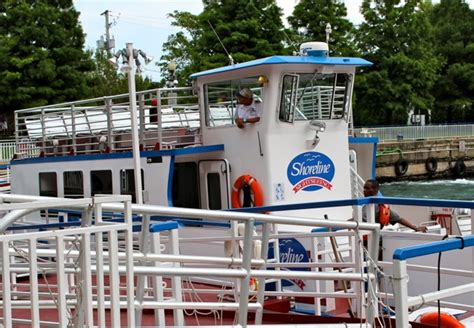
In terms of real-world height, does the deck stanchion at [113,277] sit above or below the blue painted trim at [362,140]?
below

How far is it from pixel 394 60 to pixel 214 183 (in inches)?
1515

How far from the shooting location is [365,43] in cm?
4944

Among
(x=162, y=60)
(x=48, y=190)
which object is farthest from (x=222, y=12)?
(x=48, y=190)

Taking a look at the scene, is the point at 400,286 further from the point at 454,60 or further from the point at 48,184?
the point at 454,60

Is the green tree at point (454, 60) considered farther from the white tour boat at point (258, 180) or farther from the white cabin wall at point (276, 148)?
the white cabin wall at point (276, 148)

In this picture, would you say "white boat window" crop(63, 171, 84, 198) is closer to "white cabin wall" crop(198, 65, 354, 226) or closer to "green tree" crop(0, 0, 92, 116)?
"white cabin wall" crop(198, 65, 354, 226)

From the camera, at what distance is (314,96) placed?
11461mm

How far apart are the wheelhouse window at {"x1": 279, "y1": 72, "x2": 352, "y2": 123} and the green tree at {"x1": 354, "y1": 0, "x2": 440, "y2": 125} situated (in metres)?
35.7

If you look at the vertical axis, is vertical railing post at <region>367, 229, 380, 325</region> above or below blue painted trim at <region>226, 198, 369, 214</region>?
below

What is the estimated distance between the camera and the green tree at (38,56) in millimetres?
37844

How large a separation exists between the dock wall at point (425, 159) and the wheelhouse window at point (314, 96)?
107ft

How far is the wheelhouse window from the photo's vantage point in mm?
11094

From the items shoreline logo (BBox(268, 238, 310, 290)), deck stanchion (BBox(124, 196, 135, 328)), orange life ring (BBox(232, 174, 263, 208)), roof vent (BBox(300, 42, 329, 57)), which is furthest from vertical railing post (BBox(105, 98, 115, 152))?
deck stanchion (BBox(124, 196, 135, 328))

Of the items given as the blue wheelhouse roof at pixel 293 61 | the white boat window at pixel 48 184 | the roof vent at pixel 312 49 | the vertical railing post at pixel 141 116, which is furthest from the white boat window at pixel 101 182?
the roof vent at pixel 312 49
